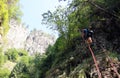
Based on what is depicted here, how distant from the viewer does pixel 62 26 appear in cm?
2117

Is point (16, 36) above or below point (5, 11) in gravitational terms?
below

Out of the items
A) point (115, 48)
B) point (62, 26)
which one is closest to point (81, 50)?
point (115, 48)

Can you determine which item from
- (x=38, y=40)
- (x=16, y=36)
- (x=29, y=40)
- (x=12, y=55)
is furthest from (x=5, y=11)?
(x=38, y=40)

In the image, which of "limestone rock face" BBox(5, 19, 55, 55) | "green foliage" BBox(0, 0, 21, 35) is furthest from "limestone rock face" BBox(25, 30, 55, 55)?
"green foliage" BBox(0, 0, 21, 35)

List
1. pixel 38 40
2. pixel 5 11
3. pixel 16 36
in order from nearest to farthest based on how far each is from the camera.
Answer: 1. pixel 5 11
2. pixel 16 36
3. pixel 38 40

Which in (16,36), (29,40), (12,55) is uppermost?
(16,36)

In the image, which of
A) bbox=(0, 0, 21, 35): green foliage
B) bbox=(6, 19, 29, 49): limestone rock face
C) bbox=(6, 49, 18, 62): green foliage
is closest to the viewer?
bbox=(0, 0, 21, 35): green foliage

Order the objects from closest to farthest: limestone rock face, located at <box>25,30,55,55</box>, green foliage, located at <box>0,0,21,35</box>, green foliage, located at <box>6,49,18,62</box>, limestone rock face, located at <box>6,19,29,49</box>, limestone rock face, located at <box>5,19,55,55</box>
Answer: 1. green foliage, located at <box>0,0,21,35</box>
2. green foliage, located at <box>6,49,18,62</box>
3. limestone rock face, located at <box>6,19,29,49</box>
4. limestone rock face, located at <box>5,19,55,55</box>
5. limestone rock face, located at <box>25,30,55,55</box>

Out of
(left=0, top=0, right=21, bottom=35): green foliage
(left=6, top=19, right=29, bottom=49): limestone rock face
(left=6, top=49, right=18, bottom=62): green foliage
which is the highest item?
(left=0, top=0, right=21, bottom=35): green foliage

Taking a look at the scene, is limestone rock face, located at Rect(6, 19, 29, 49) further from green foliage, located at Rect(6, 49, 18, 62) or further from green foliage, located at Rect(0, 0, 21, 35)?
green foliage, located at Rect(0, 0, 21, 35)

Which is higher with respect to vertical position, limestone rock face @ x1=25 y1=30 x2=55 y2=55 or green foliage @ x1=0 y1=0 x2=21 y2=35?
green foliage @ x1=0 y1=0 x2=21 y2=35

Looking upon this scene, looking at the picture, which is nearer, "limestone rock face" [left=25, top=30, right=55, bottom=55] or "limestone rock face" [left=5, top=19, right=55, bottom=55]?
"limestone rock face" [left=5, top=19, right=55, bottom=55]

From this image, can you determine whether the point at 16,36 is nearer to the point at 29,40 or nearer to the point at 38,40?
the point at 29,40

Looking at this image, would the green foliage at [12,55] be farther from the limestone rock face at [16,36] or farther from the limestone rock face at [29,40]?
the limestone rock face at [29,40]
